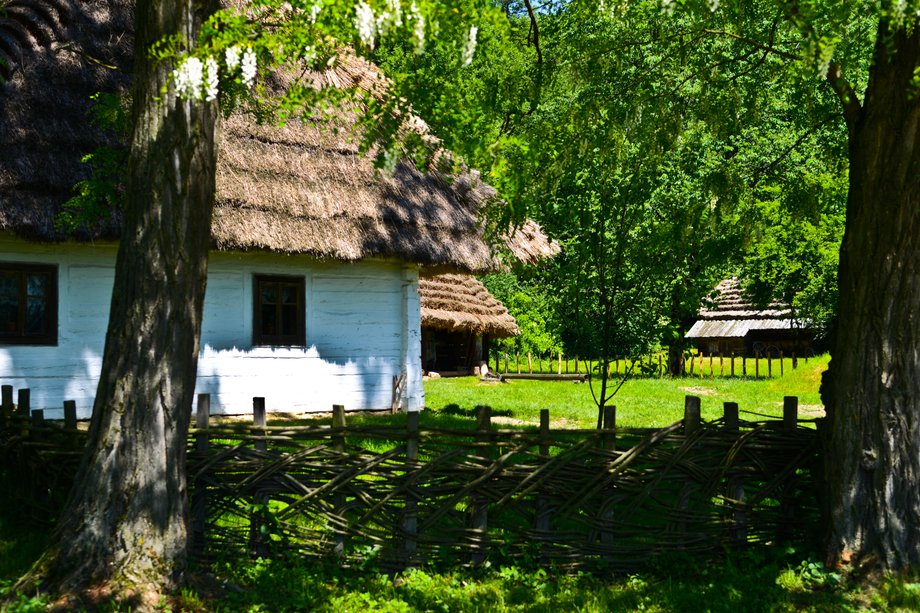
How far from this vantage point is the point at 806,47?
169 inches

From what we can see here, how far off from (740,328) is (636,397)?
15.4 meters

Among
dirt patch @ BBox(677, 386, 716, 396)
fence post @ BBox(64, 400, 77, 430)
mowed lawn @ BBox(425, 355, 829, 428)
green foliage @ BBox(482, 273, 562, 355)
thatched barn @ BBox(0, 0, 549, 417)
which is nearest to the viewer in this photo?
fence post @ BBox(64, 400, 77, 430)

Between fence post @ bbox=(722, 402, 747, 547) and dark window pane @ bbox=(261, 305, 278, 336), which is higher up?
dark window pane @ bbox=(261, 305, 278, 336)

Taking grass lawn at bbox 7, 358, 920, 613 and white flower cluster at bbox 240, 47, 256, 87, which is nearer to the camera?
white flower cluster at bbox 240, 47, 256, 87

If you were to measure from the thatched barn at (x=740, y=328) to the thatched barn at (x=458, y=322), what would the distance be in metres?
8.86

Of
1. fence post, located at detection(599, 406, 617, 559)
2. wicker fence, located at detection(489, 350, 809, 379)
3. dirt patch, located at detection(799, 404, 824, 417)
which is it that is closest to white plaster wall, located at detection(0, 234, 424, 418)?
dirt patch, located at detection(799, 404, 824, 417)

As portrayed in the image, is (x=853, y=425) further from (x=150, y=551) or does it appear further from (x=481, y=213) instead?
(x=150, y=551)

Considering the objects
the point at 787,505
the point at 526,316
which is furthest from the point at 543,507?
the point at 526,316

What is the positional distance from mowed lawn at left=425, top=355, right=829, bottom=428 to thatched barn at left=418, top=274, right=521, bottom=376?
1453 mm

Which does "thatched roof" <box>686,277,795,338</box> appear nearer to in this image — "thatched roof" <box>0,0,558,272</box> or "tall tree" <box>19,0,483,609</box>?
"thatched roof" <box>0,0,558,272</box>

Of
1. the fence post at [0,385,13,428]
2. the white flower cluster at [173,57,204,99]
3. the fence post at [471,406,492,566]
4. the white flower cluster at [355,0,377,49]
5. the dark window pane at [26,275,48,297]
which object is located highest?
the white flower cluster at [355,0,377,49]

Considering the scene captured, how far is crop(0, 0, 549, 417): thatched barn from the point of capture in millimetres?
10297

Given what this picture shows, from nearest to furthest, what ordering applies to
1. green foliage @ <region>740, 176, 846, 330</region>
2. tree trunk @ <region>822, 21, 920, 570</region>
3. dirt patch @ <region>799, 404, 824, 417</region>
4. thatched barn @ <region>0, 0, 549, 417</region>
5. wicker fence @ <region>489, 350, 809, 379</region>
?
1. tree trunk @ <region>822, 21, 920, 570</region>
2. thatched barn @ <region>0, 0, 549, 417</region>
3. dirt patch @ <region>799, 404, 824, 417</region>
4. green foliage @ <region>740, 176, 846, 330</region>
5. wicker fence @ <region>489, 350, 809, 379</region>

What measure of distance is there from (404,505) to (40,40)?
28.9ft
